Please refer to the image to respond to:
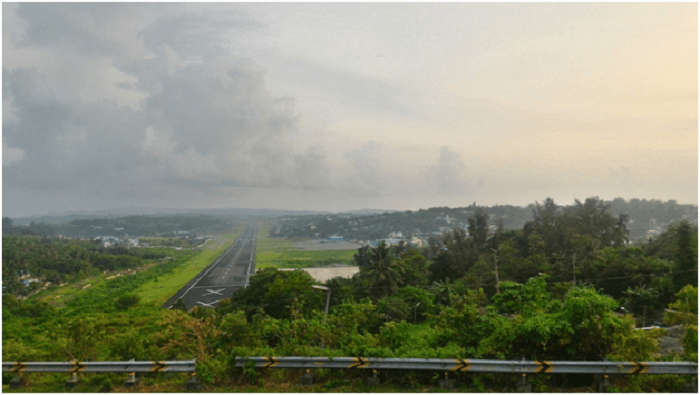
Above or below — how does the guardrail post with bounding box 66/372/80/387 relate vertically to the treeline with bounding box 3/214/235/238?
above

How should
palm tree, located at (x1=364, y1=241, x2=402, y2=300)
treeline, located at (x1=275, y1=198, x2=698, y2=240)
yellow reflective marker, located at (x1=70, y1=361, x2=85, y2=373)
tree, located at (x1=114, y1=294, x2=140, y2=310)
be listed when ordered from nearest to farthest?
yellow reflective marker, located at (x1=70, y1=361, x2=85, y2=373)
tree, located at (x1=114, y1=294, x2=140, y2=310)
palm tree, located at (x1=364, y1=241, x2=402, y2=300)
treeline, located at (x1=275, y1=198, x2=698, y2=240)

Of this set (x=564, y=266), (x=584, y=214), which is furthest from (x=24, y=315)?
(x=584, y=214)

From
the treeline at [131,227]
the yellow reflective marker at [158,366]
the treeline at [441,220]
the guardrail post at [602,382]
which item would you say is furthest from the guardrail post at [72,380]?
the treeline at [131,227]

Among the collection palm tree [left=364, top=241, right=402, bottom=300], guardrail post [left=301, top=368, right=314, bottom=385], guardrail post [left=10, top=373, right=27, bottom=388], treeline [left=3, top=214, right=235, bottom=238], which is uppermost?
guardrail post [left=301, top=368, right=314, bottom=385]

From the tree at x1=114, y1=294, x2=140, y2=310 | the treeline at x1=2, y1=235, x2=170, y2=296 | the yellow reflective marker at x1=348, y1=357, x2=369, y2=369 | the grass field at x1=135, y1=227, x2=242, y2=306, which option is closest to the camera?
the yellow reflective marker at x1=348, y1=357, x2=369, y2=369

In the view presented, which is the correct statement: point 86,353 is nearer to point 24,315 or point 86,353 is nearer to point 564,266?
point 24,315

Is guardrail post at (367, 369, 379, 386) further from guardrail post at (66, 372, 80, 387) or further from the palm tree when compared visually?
the palm tree

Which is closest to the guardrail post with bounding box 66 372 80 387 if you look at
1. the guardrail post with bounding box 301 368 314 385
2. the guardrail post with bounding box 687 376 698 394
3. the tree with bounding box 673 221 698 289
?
the guardrail post with bounding box 301 368 314 385

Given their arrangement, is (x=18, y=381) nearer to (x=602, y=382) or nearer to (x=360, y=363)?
(x=360, y=363)
